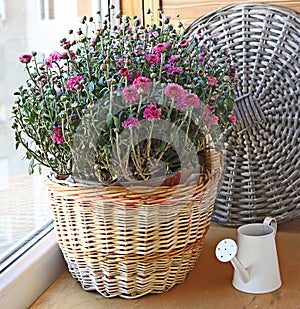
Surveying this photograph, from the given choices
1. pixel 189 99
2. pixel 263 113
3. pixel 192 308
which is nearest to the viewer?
pixel 189 99

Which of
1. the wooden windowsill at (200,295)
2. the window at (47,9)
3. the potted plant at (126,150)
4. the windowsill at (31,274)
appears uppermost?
the window at (47,9)

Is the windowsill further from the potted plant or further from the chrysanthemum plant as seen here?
the chrysanthemum plant

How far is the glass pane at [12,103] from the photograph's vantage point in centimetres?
99

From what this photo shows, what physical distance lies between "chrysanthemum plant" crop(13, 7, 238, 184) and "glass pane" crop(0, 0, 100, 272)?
0.44 ft

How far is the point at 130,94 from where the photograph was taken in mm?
772

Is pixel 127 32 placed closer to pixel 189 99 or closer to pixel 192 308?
pixel 189 99

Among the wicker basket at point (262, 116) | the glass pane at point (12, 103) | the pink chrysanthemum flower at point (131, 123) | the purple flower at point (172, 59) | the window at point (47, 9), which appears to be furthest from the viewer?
the wicker basket at point (262, 116)

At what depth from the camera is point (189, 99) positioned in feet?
2.64

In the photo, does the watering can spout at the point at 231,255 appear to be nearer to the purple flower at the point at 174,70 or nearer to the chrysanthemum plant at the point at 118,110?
the chrysanthemum plant at the point at 118,110

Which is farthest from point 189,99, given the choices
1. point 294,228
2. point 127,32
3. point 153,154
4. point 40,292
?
point 294,228

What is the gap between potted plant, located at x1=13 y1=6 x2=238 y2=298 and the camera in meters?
0.80

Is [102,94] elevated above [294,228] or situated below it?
above

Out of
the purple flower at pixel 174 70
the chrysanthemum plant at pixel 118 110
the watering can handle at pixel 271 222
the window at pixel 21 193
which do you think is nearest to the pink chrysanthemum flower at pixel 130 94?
the chrysanthemum plant at pixel 118 110

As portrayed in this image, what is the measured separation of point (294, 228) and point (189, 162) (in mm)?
531
